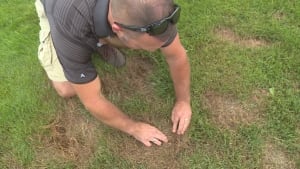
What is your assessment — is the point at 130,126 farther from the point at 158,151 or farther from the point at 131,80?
the point at 131,80

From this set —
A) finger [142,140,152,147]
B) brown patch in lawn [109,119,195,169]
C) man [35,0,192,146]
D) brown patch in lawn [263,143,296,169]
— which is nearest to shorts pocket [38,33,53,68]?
man [35,0,192,146]

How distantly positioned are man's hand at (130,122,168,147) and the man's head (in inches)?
27.2

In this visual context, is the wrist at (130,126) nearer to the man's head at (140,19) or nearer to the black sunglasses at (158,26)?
the man's head at (140,19)

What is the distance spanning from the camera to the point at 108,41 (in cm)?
242

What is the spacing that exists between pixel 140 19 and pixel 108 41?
650 millimetres

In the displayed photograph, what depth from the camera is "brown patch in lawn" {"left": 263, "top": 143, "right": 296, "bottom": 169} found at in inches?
97.3

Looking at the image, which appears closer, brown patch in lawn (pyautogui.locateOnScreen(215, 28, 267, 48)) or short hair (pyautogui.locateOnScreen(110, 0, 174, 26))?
short hair (pyautogui.locateOnScreen(110, 0, 174, 26))

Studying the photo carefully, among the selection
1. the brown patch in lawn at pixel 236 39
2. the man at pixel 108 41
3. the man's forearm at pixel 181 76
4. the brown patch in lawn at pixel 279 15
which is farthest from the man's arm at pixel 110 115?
the brown patch in lawn at pixel 279 15

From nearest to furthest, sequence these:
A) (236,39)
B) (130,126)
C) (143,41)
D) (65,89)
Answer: (143,41) → (130,126) → (65,89) → (236,39)

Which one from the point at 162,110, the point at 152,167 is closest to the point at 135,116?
the point at 162,110

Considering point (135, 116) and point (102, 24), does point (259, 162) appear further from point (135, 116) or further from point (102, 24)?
point (102, 24)

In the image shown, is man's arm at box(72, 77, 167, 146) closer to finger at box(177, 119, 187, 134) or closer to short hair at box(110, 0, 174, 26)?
finger at box(177, 119, 187, 134)

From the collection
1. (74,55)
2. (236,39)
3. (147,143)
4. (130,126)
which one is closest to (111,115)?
(130,126)

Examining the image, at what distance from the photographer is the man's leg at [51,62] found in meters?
2.79
